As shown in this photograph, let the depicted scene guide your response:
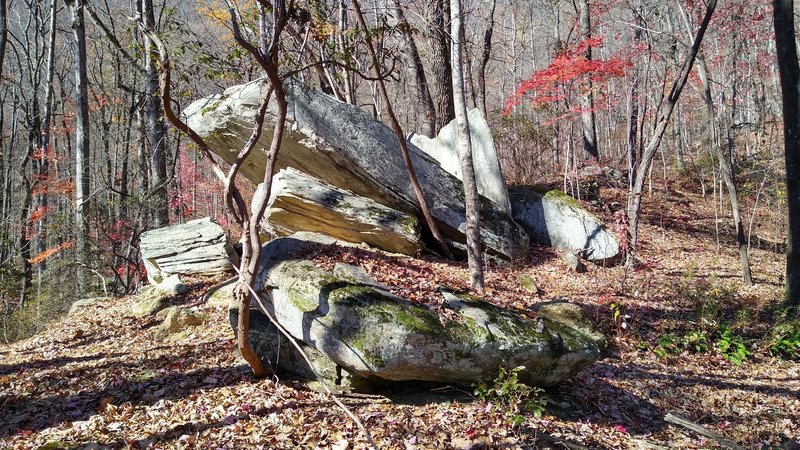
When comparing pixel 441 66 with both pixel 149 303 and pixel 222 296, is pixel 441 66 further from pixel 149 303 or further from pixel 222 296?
pixel 149 303

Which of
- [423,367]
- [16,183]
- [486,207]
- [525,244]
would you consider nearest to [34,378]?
[423,367]

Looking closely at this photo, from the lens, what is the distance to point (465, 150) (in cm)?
731

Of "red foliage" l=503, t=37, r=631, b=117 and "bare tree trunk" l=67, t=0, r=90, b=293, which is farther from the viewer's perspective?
"red foliage" l=503, t=37, r=631, b=117

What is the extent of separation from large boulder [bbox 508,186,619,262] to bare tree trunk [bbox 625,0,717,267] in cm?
56

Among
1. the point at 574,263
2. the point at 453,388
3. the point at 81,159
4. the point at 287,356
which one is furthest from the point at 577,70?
the point at 81,159

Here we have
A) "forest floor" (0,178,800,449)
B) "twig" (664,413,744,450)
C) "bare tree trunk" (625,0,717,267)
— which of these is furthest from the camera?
"bare tree trunk" (625,0,717,267)

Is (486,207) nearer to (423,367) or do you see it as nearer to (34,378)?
(423,367)

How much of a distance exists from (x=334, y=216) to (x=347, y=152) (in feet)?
3.85

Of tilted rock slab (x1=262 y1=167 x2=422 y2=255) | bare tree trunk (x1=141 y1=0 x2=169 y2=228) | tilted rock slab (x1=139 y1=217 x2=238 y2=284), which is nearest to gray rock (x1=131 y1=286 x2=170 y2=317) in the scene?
tilted rock slab (x1=139 y1=217 x2=238 y2=284)

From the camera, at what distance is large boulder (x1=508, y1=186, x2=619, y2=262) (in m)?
9.83

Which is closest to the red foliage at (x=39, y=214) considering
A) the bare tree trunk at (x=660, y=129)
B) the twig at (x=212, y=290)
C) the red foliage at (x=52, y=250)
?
the red foliage at (x=52, y=250)

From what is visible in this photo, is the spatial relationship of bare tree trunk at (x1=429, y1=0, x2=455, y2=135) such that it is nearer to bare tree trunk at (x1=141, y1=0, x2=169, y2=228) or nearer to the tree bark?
the tree bark

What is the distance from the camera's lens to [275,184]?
320 inches

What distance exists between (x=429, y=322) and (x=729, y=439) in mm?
3705
